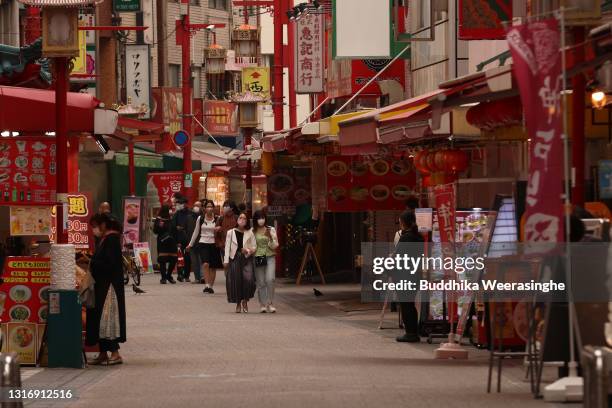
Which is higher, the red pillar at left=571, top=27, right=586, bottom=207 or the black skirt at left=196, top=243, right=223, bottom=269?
the red pillar at left=571, top=27, right=586, bottom=207

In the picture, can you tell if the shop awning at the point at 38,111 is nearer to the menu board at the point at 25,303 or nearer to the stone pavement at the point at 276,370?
the menu board at the point at 25,303

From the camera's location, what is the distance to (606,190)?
59.9ft

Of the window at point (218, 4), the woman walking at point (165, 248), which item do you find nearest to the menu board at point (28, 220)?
the woman walking at point (165, 248)

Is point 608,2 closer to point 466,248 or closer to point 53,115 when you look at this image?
point 466,248

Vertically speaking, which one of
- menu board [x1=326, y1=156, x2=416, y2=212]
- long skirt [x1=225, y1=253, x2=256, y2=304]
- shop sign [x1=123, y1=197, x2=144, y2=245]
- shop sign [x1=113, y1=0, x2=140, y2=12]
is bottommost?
long skirt [x1=225, y1=253, x2=256, y2=304]

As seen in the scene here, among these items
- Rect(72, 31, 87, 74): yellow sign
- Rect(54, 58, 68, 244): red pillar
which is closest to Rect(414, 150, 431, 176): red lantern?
Rect(54, 58, 68, 244): red pillar

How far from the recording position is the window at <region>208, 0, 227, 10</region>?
7876 centimetres

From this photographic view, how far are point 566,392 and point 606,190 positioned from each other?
462 cm

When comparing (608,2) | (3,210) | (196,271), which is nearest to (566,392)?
(608,2)

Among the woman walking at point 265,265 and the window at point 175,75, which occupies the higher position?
the window at point 175,75

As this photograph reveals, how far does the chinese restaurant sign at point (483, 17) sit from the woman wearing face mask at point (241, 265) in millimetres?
6900

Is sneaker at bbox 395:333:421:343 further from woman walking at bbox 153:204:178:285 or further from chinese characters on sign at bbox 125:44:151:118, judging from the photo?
chinese characters on sign at bbox 125:44:151:118

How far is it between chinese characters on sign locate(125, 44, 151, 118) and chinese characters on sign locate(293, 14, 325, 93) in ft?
45.2

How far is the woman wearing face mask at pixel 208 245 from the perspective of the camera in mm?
34938
